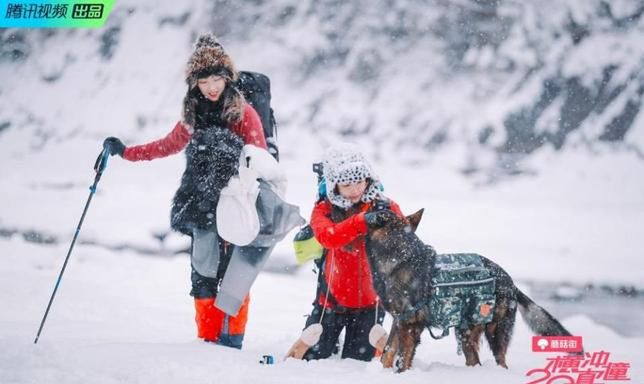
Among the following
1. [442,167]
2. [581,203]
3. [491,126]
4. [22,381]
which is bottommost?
[22,381]

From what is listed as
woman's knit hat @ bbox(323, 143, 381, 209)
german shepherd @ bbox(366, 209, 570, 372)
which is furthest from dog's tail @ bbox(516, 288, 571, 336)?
woman's knit hat @ bbox(323, 143, 381, 209)

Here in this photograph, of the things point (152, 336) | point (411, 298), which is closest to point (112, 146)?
point (152, 336)

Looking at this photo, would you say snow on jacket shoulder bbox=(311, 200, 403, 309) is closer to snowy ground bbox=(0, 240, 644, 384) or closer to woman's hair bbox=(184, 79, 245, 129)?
snowy ground bbox=(0, 240, 644, 384)

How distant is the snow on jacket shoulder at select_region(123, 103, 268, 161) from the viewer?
140 inches

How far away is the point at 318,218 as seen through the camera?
3242 millimetres

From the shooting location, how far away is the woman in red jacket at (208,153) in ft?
11.1

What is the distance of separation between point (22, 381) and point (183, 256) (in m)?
6.39

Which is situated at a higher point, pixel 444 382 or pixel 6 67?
pixel 6 67

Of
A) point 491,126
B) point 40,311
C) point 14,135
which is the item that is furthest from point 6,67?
point 40,311

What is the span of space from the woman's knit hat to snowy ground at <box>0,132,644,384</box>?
86 cm

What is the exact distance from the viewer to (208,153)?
11.0ft

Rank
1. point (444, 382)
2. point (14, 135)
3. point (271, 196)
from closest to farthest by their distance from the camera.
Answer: point (444, 382)
point (271, 196)
point (14, 135)

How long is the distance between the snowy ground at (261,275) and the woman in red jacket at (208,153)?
27 centimetres

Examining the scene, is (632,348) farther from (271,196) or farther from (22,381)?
(22,381)
